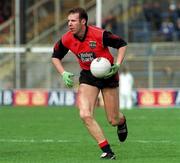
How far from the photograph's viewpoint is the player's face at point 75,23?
1271cm

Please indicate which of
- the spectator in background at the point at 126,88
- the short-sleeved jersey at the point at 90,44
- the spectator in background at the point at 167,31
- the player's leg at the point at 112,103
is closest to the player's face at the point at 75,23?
the short-sleeved jersey at the point at 90,44

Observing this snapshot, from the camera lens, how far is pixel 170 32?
39.8m

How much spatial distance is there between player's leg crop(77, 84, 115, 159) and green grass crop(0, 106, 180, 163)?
9.3 inches

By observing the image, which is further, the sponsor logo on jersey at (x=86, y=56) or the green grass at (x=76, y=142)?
the sponsor logo on jersey at (x=86, y=56)

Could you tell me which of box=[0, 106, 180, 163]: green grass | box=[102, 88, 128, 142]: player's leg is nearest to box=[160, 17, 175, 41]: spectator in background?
box=[0, 106, 180, 163]: green grass

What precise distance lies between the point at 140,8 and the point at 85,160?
29480 millimetres

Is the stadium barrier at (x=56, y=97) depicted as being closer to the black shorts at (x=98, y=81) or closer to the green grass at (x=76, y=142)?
the green grass at (x=76, y=142)

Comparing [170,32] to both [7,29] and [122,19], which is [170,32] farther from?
[7,29]

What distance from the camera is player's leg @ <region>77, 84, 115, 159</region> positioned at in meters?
12.7

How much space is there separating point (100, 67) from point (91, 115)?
30.5 inches

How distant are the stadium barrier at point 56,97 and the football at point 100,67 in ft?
75.1

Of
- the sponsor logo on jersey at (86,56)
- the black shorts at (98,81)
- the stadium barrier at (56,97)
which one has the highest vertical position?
the sponsor logo on jersey at (86,56)

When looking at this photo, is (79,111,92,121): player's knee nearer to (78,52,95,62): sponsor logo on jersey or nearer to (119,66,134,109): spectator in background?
(78,52,95,62): sponsor logo on jersey

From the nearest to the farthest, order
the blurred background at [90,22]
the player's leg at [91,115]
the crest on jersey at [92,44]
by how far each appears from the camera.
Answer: the player's leg at [91,115] → the crest on jersey at [92,44] → the blurred background at [90,22]
